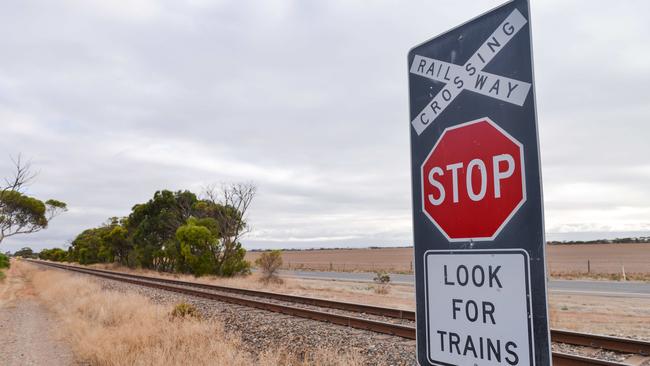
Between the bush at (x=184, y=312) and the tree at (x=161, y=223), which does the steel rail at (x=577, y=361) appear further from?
the tree at (x=161, y=223)

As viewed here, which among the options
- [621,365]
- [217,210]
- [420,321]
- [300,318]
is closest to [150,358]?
[300,318]

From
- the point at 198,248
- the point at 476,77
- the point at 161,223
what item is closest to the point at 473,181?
the point at 476,77

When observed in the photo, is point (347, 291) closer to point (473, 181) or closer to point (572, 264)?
point (473, 181)

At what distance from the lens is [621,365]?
22.9 feet

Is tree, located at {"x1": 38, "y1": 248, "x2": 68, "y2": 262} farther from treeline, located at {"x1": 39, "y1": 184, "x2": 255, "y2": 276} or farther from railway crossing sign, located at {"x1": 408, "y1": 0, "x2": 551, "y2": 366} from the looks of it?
railway crossing sign, located at {"x1": 408, "y1": 0, "x2": 551, "y2": 366}

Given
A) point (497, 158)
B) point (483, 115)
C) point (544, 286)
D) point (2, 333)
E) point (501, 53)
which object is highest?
point (501, 53)

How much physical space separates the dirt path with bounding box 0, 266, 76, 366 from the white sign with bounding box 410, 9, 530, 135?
9.84 m

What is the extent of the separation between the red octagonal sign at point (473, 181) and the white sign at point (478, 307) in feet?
0.35

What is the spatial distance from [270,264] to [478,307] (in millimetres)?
30041

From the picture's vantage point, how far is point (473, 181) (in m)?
1.78

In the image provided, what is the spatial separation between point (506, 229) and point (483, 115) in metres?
0.45

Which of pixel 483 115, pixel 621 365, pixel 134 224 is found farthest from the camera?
pixel 134 224

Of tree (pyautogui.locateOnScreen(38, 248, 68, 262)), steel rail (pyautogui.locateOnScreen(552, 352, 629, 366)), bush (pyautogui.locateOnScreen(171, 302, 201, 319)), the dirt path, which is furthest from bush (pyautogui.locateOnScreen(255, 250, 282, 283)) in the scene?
tree (pyautogui.locateOnScreen(38, 248, 68, 262))

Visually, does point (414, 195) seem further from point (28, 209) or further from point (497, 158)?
point (28, 209)
